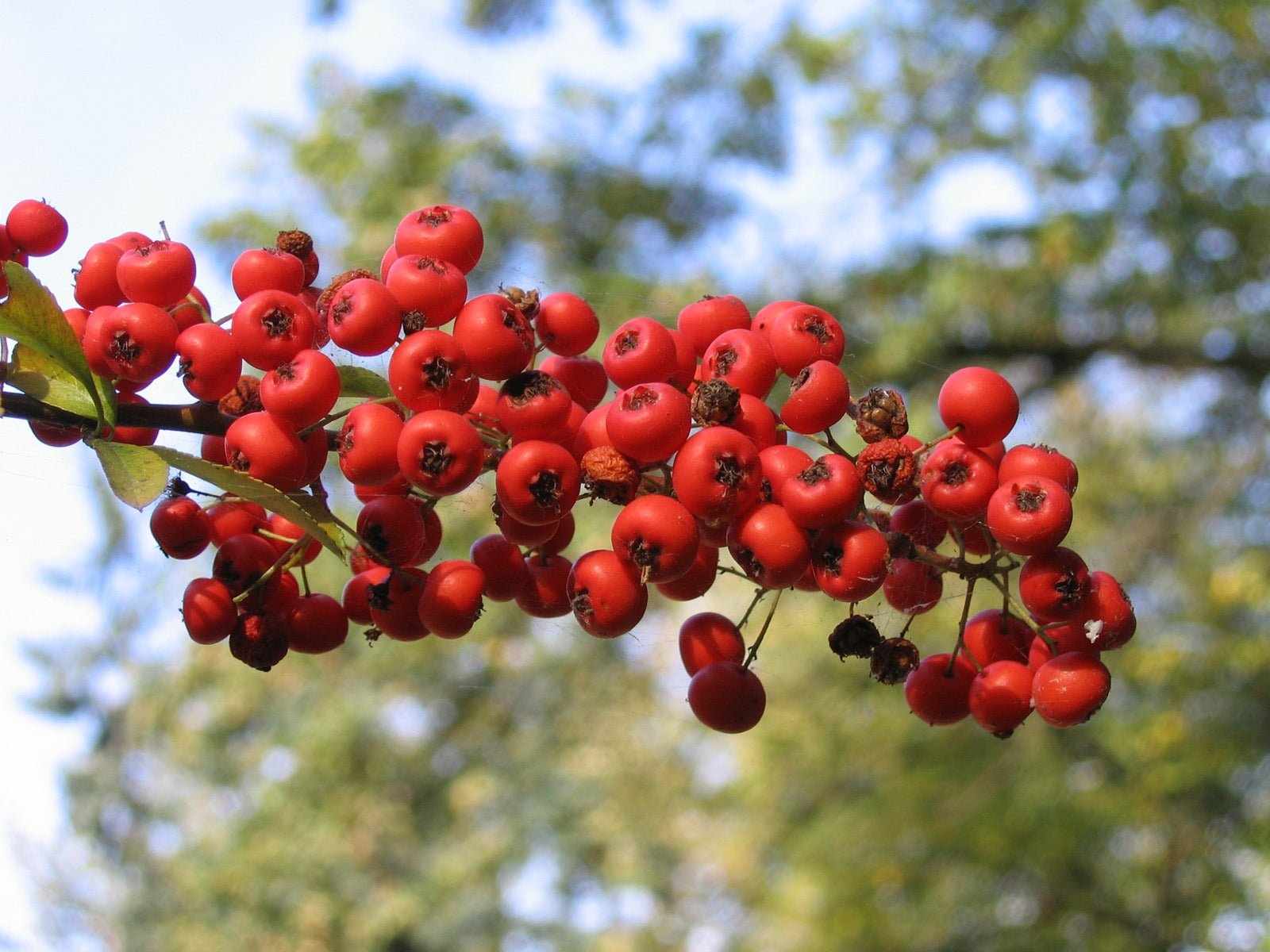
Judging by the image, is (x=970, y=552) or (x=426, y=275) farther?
(x=970, y=552)

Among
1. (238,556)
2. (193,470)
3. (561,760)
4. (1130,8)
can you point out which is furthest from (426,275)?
(561,760)

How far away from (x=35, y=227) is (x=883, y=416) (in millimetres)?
1572

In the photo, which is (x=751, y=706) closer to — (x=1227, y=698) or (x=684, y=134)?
(x=1227, y=698)

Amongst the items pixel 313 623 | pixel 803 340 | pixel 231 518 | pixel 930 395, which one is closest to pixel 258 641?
pixel 313 623

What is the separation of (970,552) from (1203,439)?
10472 millimetres

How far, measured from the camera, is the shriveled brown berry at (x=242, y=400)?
1.92 m

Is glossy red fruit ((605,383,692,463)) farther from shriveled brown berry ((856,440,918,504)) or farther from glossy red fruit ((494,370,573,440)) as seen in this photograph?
shriveled brown berry ((856,440,918,504))

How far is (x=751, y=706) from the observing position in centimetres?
206

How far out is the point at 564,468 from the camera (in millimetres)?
1754

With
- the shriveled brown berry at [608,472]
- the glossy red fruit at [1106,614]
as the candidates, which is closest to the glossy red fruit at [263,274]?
the shriveled brown berry at [608,472]

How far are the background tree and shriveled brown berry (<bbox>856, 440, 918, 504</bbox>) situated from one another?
632 centimetres

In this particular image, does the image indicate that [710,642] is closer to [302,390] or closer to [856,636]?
[856,636]

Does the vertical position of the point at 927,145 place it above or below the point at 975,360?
above

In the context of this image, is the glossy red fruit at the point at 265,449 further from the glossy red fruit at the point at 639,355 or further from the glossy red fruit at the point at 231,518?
the glossy red fruit at the point at 639,355
